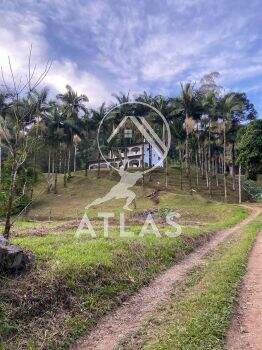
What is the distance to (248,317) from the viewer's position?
9.62 meters

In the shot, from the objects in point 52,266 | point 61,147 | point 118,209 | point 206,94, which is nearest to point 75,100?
point 61,147

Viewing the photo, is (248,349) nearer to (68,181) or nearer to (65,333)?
(65,333)

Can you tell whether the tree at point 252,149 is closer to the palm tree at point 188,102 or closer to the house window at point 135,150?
the palm tree at point 188,102

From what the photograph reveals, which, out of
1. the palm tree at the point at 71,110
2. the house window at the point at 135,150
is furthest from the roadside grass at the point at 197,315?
the house window at the point at 135,150

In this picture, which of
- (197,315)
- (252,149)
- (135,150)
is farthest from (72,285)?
(135,150)

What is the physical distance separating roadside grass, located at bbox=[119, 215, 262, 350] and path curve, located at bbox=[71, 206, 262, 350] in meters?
0.30

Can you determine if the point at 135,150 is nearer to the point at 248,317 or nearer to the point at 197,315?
the point at 248,317

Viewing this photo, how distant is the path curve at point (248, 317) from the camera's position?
318 inches

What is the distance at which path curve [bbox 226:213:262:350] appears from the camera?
26.5ft

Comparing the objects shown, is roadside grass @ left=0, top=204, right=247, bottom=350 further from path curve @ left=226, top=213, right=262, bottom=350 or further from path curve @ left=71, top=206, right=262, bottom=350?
path curve @ left=226, top=213, right=262, bottom=350

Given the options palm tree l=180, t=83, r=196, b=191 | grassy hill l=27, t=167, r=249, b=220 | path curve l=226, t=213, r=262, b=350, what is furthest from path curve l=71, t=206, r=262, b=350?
palm tree l=180, t=83, r=196, b=191

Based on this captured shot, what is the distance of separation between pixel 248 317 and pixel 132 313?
2.76m

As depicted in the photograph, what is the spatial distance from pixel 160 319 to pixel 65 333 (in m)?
2.22

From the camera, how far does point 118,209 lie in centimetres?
4481
